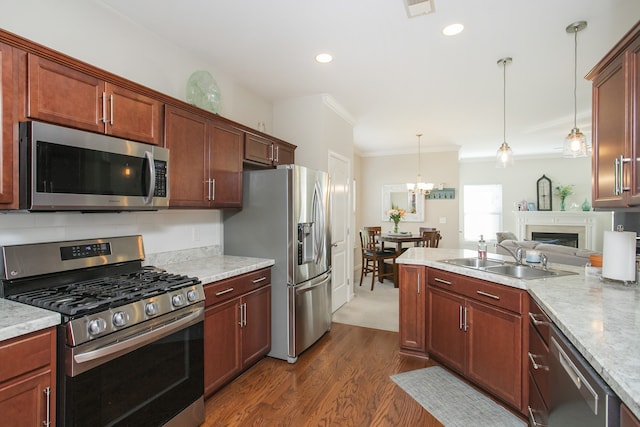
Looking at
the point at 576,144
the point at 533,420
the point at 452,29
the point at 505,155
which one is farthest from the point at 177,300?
the point at 576,144

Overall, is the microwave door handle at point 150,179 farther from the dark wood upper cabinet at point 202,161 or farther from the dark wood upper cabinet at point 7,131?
the dark wood upper cabinet at point 7,131

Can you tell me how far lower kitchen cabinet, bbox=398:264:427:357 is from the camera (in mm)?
2804

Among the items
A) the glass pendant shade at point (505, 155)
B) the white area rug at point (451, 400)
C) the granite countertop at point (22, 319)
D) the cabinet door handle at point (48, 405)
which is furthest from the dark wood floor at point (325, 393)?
the glass pendant shade at point (505, 155)

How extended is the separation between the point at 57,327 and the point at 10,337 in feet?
0.54

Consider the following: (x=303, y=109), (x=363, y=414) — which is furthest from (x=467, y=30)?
(x=363, y=414)

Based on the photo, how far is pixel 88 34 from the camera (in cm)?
210

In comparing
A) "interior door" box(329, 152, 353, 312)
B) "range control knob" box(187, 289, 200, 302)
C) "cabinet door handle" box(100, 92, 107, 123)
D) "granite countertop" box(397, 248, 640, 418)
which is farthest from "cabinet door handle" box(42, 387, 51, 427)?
"interior door" box(329, 152, 353, 312)

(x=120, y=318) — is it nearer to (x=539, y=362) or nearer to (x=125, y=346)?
(x=125, y=346)

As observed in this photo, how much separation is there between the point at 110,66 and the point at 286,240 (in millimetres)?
1790

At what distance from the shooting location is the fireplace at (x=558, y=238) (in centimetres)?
732

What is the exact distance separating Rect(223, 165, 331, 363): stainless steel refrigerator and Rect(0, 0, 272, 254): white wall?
364 mm

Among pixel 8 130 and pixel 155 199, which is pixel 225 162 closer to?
pixel 155 199

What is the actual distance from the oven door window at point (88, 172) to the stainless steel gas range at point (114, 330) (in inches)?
15.7

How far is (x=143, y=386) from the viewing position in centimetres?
162
